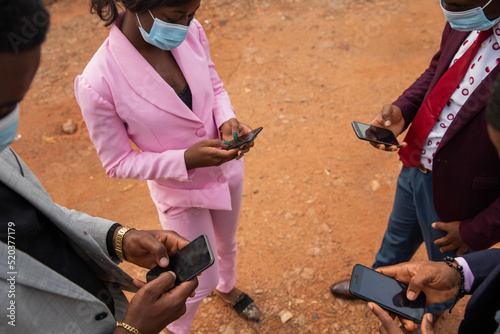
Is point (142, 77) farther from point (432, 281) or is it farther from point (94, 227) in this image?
point (432, 281)

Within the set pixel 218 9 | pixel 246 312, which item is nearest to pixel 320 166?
pixel 246 312

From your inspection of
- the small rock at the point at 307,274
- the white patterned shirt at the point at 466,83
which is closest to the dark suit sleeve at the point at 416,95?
the white patterned shirt at the point at 466,83

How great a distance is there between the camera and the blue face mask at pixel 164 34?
2.04 metres

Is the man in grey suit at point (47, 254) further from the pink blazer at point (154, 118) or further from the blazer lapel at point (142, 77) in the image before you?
the blazer lapel at point (142, 77)

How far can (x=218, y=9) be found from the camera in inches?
266

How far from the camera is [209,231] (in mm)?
2561

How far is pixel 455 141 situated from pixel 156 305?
64.2 inches

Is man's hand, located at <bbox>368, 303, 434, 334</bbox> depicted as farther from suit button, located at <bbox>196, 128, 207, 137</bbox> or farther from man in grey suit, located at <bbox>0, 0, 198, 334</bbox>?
suit button, located at <bbox>196, 128, 207, 137</bbox>

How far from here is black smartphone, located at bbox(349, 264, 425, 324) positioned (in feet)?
6.72

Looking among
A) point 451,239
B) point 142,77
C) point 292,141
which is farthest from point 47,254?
point 292,141

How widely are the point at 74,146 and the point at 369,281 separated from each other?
3.86m

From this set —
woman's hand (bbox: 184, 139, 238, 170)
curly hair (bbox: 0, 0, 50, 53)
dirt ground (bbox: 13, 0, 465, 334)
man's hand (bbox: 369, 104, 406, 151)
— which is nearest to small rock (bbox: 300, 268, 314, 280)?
dirt ground (bbox: 13, 0, 465, 334)

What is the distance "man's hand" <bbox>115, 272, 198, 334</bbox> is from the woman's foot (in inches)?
57.6

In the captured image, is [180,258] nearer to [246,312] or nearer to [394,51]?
[246,312]
